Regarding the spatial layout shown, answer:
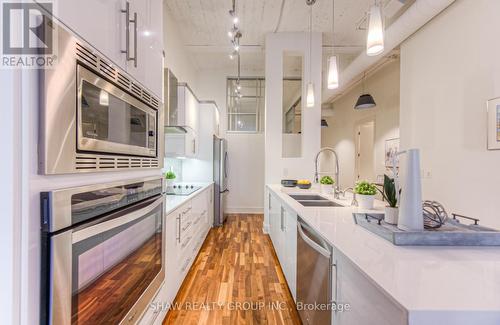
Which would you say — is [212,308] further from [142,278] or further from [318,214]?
[318,214]

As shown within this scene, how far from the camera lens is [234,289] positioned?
227 centimetres

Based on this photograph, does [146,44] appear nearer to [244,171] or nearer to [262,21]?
[262,21]

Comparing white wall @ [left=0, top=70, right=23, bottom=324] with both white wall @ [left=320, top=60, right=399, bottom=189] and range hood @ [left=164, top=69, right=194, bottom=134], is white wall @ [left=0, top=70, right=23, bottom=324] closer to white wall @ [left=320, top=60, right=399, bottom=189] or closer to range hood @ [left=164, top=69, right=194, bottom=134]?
range hood @ [left=164, top=69, right=194, bottom=134]

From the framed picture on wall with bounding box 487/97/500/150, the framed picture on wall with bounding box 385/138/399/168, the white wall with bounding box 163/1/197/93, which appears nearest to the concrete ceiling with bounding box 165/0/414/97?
the white wall with bounding box 163/1/197/93

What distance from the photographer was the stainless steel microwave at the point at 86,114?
59 cm

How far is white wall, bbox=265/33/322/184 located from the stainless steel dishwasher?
7.65 feet

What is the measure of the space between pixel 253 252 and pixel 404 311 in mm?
2805

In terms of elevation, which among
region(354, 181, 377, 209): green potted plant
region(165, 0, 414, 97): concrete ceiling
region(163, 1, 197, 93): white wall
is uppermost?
region(165, 0, 414, 97): concrete ceiling

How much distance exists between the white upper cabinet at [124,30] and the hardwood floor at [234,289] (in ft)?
5.78

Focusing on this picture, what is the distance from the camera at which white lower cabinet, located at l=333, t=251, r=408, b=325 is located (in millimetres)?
661

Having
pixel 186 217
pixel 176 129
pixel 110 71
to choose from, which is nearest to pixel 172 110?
pixel 176 129

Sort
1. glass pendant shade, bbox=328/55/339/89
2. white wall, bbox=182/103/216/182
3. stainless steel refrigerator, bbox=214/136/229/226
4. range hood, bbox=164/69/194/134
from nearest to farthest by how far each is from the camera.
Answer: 1. glass pendant shade, bbox=328/55/339/89
2. range hood, bbox=164/69/194/134
3. white wall, bbox=182/103/216/182
4. stainless steel refrigerator, bbox=214/136/229/226

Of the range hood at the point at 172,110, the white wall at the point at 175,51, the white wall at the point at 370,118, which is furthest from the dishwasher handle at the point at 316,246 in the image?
the white wall at the point at 370,118

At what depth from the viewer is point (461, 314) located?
573mm
